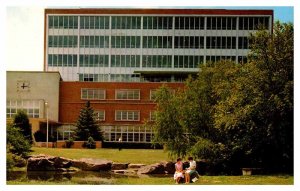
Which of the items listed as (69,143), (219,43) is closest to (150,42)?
(219,43)

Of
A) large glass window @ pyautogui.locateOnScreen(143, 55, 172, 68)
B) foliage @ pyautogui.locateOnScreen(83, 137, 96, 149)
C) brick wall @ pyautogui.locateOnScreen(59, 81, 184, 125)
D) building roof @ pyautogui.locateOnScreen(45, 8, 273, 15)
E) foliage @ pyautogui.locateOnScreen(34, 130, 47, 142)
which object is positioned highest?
building roof @ pyautogui.locateOnScreen(45, 8, 273, 15)

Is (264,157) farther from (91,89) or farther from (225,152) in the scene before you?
(91,89)

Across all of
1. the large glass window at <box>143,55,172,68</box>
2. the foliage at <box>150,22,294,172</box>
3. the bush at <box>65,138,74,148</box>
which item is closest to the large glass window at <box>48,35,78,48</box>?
the large glass window at <box>143,55,172,68</box>

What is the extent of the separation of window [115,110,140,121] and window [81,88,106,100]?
7.60 ft

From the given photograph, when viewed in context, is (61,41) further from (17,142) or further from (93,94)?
(17,142)

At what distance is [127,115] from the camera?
54781 millimetres

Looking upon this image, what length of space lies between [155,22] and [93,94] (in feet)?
Result: 33.6

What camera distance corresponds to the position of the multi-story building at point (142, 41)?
5678 cm

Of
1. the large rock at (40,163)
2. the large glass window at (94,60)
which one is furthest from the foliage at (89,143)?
the large glass window at (94,60)

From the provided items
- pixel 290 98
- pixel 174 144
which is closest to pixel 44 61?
pixel 174 144

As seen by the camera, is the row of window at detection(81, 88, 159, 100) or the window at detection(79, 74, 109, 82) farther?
the window at detection(79, 74, 109, 82)

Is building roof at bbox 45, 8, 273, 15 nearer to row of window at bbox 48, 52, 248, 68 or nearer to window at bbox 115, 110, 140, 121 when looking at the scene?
row of window at bbox 48, 52, 248, 68

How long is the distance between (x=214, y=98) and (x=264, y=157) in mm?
5421

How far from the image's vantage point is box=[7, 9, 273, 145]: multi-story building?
186 feet
